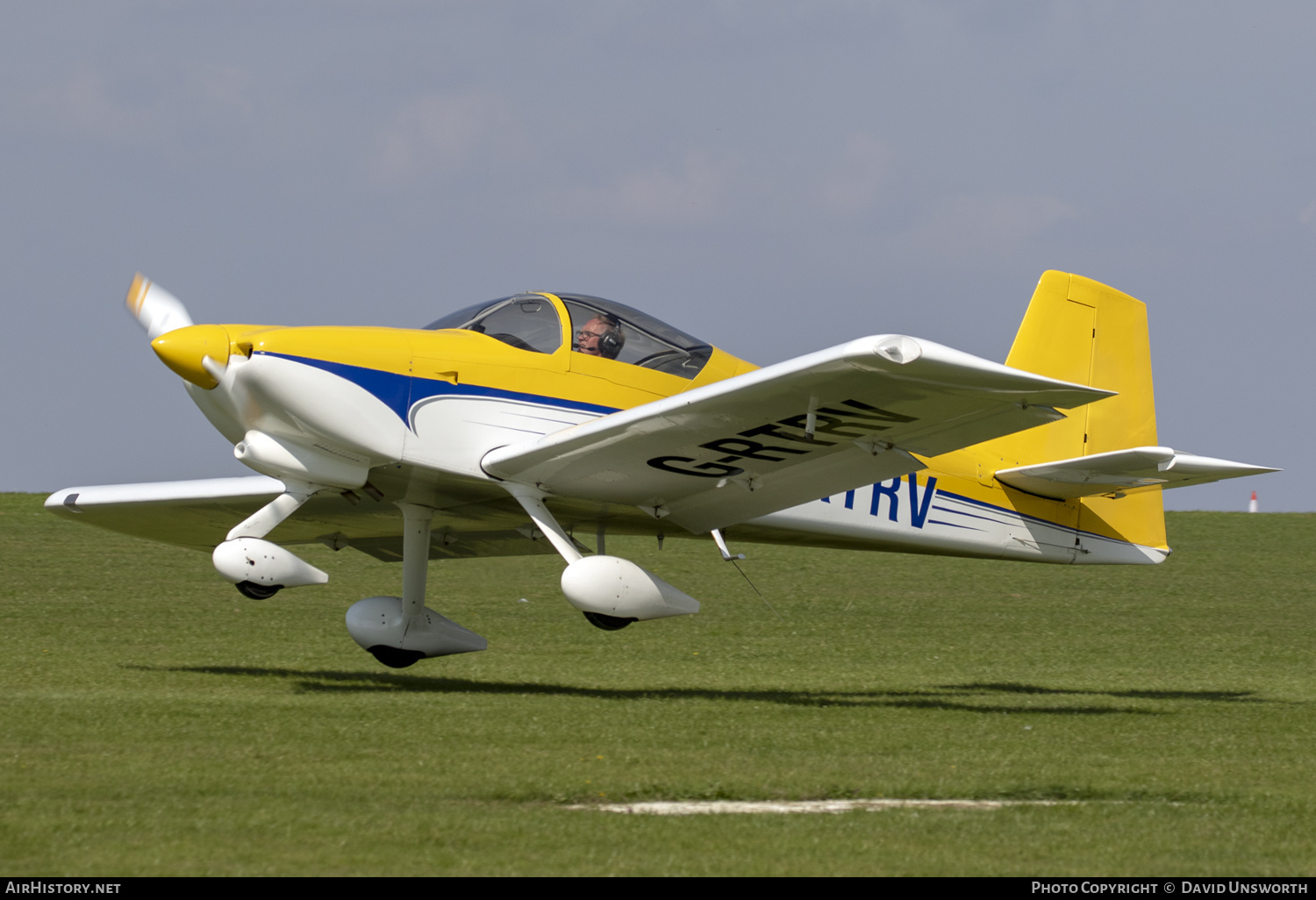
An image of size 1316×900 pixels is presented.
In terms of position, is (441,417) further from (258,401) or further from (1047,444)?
(1047,444)

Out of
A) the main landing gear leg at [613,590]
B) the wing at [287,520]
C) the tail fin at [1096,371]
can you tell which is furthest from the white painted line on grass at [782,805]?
the tail fin at [1096,371]

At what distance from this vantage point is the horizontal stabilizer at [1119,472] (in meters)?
9.13

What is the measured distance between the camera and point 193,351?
Answer: 26.9 ft

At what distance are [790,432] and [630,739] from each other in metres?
2.29

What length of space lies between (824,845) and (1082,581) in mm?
17348

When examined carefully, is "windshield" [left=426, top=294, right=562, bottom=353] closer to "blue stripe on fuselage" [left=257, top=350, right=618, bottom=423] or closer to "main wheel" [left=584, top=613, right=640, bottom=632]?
"blue stripe on fuselage" [left=257, top=350, right=618, bottom=423]

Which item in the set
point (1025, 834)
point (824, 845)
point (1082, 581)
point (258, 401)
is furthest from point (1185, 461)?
point (1082, 581)

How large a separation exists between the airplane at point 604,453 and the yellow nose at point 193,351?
16 millimetres

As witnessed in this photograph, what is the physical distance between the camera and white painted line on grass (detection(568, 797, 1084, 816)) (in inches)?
205

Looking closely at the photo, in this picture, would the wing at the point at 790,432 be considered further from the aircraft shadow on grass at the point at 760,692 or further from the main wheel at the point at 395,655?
the main wheel at the point at 395,655

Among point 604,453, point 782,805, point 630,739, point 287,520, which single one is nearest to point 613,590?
point 604,453

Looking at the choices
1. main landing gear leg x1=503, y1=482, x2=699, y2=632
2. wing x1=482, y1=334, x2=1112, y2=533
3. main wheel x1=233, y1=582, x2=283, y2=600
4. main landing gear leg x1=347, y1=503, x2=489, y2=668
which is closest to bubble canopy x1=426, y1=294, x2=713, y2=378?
wing x1=482, y1=334, x2=1112, y2=533

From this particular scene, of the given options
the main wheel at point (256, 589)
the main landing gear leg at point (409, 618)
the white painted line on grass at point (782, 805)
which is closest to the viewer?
the white painted line on grass at point (782, 805)

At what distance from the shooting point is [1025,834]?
489cm
